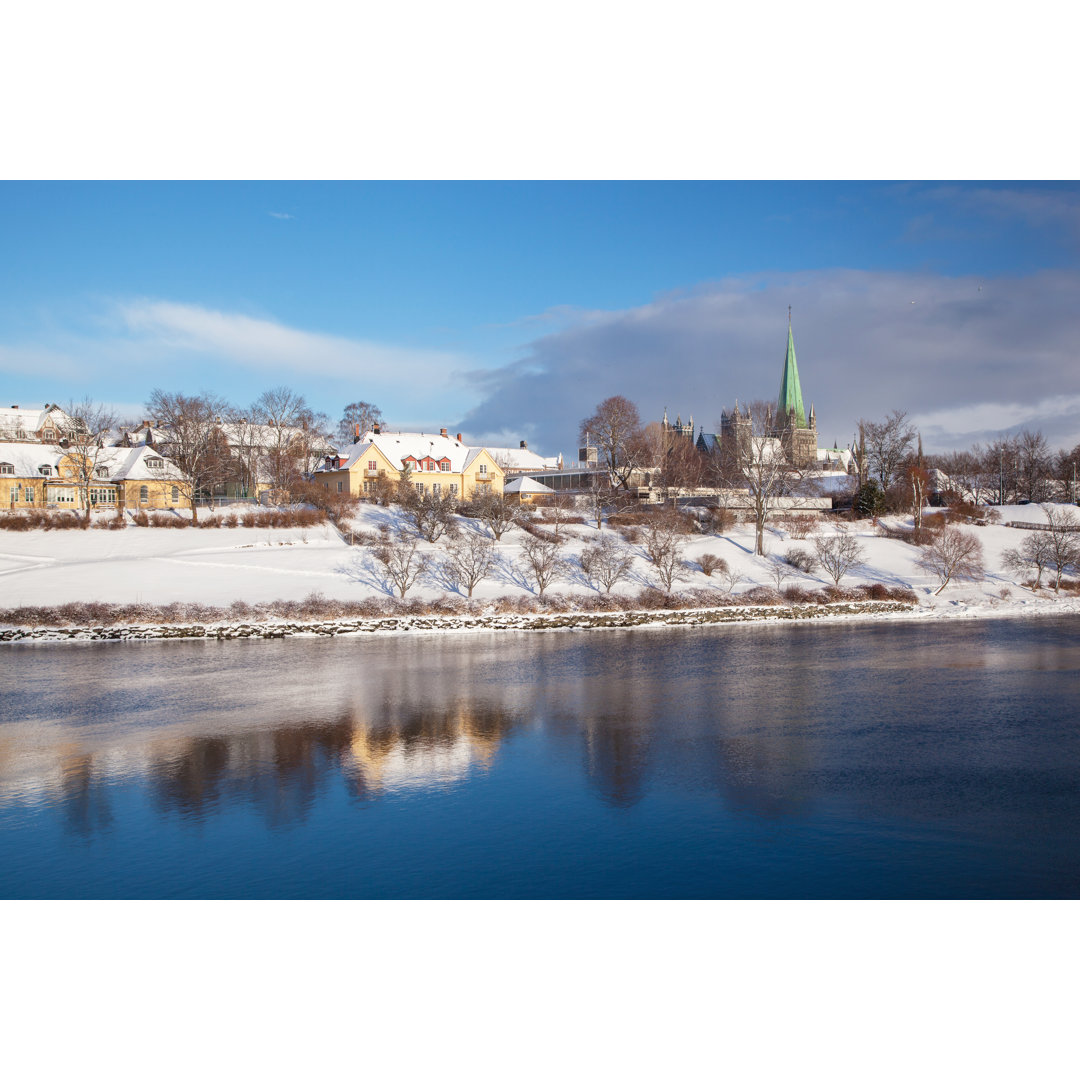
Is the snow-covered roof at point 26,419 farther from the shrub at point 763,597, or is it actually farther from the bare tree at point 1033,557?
the bare tree at point 1033,557

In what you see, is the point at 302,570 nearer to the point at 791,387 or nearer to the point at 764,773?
the point at 764,773

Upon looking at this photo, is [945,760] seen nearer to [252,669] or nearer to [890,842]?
[890,842]

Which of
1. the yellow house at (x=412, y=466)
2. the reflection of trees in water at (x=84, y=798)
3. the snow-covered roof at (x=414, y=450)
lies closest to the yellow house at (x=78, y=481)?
the yellow house at (x=412, y=466)

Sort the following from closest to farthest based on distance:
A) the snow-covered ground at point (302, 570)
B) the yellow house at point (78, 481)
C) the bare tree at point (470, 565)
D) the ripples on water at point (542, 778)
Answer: the ripples on water at point (542, 778) → the snow-covered ground at point (302, 570) → the bare tree at point (470, 565) → the yellow house at point (78, 481)

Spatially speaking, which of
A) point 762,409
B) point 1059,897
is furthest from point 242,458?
point 1059,897

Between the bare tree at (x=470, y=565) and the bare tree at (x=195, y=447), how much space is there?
1598cm

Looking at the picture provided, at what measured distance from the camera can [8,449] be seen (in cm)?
5209

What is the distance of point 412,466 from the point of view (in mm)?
60469

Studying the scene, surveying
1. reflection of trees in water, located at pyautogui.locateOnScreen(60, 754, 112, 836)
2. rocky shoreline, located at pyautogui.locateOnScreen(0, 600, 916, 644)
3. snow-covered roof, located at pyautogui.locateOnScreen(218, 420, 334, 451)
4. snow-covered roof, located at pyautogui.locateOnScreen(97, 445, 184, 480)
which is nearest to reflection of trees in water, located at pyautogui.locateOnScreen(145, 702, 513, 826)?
reflection of trees in water, located at pyautogui.locateOnScreen(60, 754, 112, 836)

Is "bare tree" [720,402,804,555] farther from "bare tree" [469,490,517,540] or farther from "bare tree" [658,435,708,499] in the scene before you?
"bare tree" [469,490,517,540]

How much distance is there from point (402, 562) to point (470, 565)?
289 centimetres

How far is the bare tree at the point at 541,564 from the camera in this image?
38.0 m

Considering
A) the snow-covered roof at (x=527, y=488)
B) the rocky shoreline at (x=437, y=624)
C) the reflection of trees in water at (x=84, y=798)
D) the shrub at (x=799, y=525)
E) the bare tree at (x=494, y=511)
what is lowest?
the reflection of trees in water at (x=84, y=798)

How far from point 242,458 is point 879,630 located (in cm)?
4516
